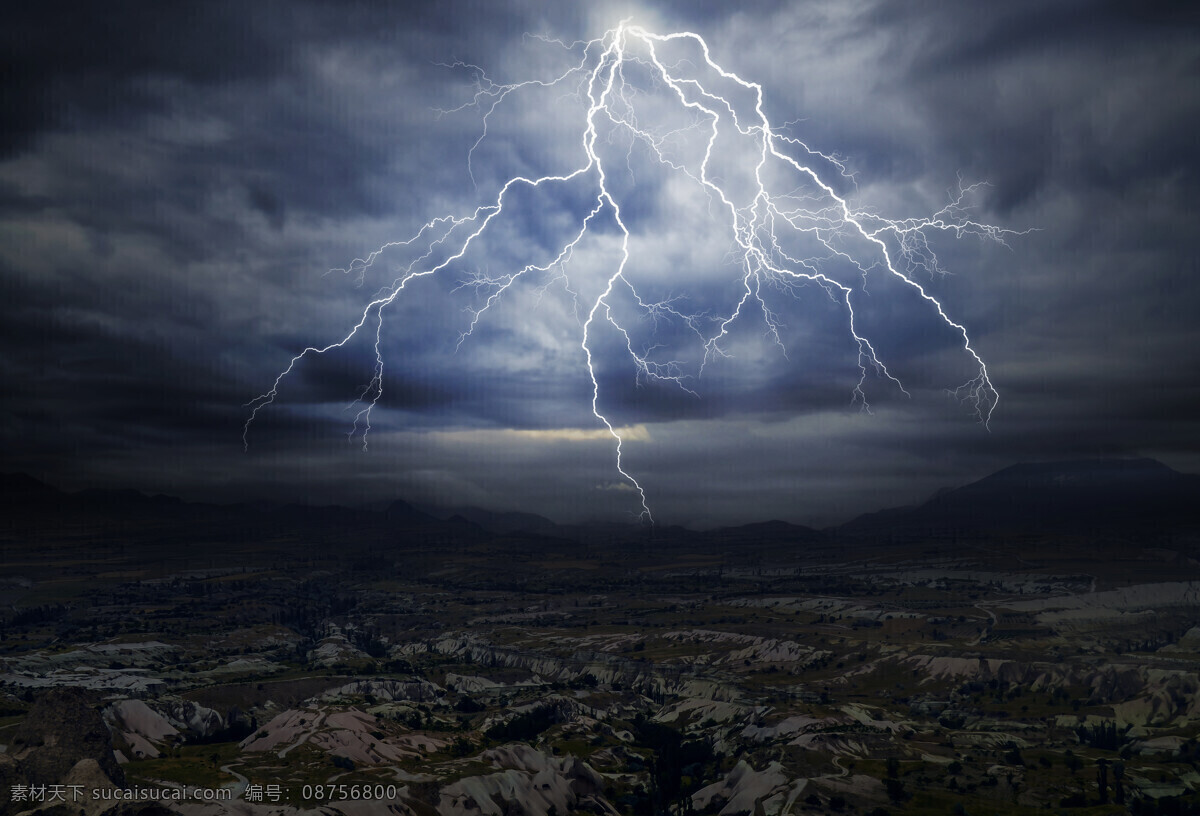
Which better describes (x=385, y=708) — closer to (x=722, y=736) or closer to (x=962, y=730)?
(x=722, y=736)

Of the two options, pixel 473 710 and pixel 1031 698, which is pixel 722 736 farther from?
pixel 1031 698

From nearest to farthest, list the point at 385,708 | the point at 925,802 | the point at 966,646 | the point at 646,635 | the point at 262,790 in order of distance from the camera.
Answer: the point at 262,790 → the point at 925,802 → the point at 385,708 → the point at 966,646 → the point at 646,635

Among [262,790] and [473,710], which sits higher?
[262,790]

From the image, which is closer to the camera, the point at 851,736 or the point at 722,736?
the point at 851,736

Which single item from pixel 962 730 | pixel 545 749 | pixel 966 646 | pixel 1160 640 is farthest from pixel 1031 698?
pixel 545 749

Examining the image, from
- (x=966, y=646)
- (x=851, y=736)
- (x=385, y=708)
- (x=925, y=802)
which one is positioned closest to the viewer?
(x=925, y=802)

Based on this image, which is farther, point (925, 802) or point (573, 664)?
point (573, 664)

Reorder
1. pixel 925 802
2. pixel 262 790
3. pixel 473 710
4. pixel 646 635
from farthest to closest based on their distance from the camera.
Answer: pixel 646 635
pixel 473 710
pixel 925 802
pixel 262 790

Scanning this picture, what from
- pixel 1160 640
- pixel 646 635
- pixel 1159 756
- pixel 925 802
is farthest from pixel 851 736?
pixel 1160 640

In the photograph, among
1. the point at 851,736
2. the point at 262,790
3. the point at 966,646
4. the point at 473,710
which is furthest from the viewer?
the point at 966,646
